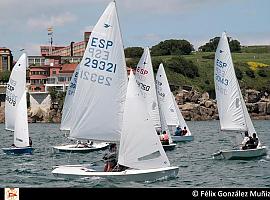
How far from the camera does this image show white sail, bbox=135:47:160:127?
41062mm

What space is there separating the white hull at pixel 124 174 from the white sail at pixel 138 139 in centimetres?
35

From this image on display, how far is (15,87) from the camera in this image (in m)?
37.7

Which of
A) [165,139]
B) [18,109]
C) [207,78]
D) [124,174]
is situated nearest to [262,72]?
[207,78]

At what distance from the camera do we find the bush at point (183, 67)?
469 ft

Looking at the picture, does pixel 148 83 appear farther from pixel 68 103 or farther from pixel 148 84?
pixel 68 103

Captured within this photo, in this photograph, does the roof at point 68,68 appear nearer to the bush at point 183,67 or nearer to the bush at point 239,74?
the bush at point 183,67

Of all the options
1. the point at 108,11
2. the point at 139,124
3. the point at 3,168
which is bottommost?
the point at 3,168

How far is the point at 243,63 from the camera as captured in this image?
15212 centimetres

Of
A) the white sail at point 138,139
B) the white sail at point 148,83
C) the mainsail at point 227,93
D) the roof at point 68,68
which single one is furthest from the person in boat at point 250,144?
the roof at point 68,68

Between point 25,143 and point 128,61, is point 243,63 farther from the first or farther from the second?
point 25,143

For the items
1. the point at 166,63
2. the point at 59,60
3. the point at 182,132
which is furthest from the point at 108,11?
the point at 59,60

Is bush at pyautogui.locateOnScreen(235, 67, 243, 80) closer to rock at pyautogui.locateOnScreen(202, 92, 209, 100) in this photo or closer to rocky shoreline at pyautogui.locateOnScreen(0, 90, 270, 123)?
rocky shoreline at pyautogui.locateOnScreen(0, 90, 270, 123)

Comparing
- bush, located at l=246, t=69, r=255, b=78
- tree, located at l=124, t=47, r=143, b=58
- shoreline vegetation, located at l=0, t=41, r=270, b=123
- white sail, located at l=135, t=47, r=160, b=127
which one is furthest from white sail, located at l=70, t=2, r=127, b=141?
tree, located at l=124, t=47, r=143, b=58
